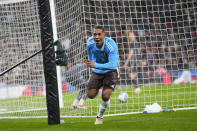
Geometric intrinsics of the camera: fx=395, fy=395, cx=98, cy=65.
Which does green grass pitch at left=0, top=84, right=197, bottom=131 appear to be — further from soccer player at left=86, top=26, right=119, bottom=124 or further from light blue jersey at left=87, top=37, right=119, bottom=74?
light blue jersey at left=87, top=37, right=119, bottom=74

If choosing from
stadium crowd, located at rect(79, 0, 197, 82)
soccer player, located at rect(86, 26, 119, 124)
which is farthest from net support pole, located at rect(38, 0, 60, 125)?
stadium crowd, located at rect(79, 0, 197, 82)

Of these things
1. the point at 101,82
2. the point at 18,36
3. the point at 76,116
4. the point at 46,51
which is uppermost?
the point at 18,36

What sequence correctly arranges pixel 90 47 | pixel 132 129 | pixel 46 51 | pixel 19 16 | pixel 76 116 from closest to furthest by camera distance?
pixel 132 129 < pixel 46 51 < pixel 90 47 < pixel 76 116 < pixel 19 16

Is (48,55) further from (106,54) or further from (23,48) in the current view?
(23,48)

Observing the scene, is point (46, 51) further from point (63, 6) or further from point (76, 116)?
point (63, 6)

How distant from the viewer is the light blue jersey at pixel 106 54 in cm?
703

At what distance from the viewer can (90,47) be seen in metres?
7.52

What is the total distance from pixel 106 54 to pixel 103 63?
0.71 feet

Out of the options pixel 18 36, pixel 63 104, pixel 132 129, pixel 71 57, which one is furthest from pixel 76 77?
pixel 132 129

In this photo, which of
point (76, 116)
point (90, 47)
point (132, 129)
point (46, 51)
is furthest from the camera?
point (76, 116)

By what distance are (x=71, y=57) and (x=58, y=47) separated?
2750 millimetres

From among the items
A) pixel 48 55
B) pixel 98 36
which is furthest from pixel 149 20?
pixel 48 55

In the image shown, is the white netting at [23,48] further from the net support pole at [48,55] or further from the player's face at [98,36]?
the player's face at [98,36]

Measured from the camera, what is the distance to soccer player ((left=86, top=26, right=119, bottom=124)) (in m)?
7.10
